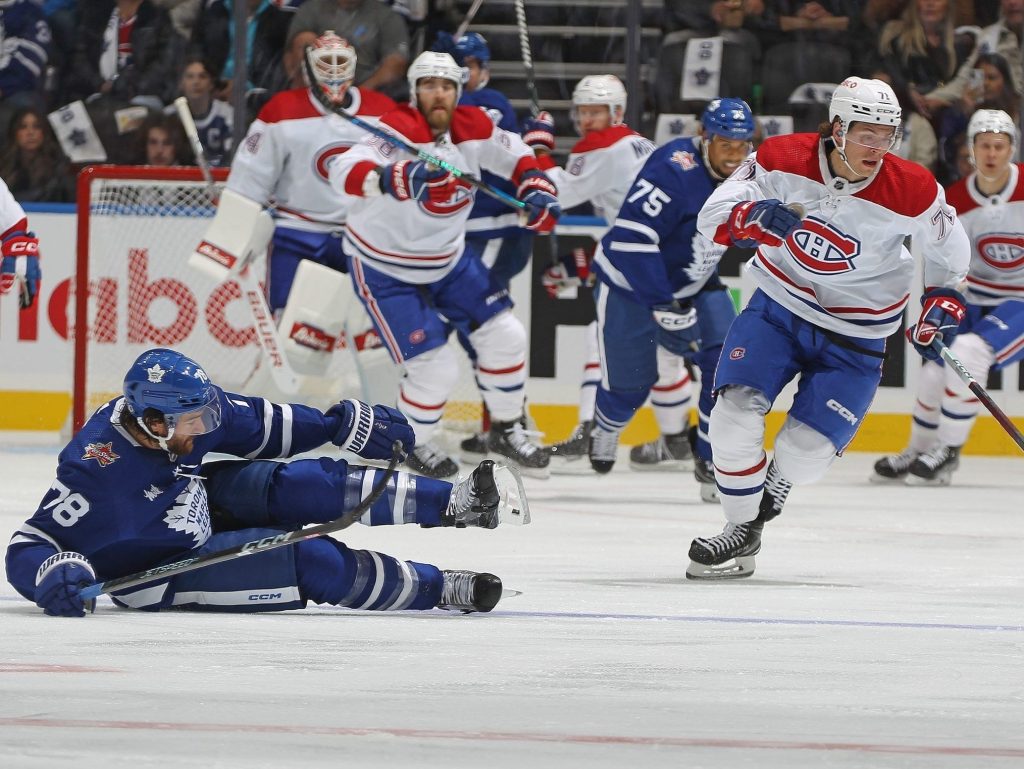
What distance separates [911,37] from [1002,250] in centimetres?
140

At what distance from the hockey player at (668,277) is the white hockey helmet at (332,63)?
1.34 metres

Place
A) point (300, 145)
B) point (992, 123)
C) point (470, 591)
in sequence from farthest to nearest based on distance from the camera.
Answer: point (300, 145), point (992, 123), point (470, 591)

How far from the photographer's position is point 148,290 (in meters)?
7.59

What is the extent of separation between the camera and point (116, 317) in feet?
24.8

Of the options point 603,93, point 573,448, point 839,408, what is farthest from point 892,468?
point 839,408

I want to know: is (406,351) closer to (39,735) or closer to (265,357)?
(265,357)

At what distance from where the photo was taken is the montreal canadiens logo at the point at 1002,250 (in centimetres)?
674

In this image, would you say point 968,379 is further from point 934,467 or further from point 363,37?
point 363,37

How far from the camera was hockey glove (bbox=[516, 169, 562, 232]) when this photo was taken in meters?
6.59

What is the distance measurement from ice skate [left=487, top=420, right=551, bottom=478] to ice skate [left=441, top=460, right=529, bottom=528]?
10.2 feet

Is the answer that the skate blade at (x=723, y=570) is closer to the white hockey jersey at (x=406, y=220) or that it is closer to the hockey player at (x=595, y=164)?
the white hockey jersey at (x=406, y=220)

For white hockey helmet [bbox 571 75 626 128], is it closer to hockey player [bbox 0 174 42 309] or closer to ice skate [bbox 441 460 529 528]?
hockey player [bbox 0 174 42 309]

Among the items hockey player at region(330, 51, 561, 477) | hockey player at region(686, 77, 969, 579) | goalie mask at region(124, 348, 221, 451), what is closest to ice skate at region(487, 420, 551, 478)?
hockey player at region(330, 51, 561, 477)

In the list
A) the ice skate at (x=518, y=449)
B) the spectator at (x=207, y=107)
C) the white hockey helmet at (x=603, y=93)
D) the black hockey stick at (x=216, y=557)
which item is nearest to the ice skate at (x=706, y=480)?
the ice skate at (x=518, y=449)
